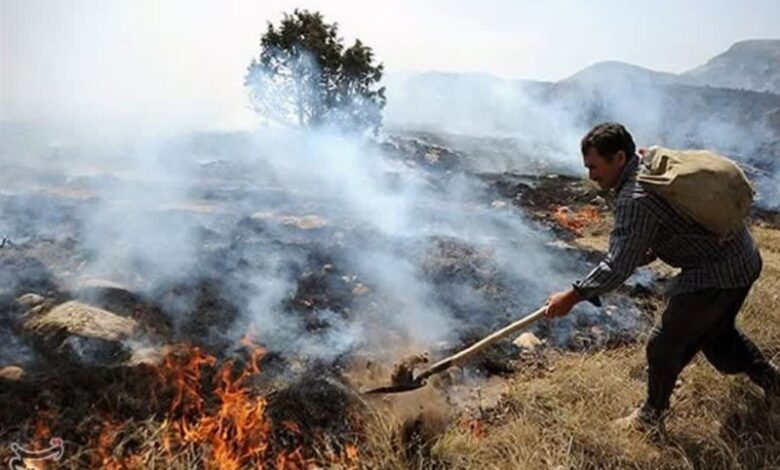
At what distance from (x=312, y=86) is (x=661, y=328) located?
1162 centimetres

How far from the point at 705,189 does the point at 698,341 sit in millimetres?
832

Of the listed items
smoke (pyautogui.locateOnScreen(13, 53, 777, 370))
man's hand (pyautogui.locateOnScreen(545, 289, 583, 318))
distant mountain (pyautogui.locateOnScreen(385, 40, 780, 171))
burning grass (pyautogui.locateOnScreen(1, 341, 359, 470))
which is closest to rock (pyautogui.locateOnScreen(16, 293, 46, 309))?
smoke (pyautogui.locateOnScreen(13, 53, 777, 370))

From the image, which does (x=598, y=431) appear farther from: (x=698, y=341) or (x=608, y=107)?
(x=608, y=107)

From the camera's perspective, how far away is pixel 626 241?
2.58m

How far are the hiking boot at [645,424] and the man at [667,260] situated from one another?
0.53ft

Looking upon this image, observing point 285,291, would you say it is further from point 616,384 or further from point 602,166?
point 602,166

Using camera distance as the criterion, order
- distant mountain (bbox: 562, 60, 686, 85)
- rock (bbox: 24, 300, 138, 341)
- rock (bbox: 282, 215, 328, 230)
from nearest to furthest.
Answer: rock (bbox: 24, 300, 138, 341)
rock (bbox: 282, 215, 328, 230)
distant mountain (bbox: 562, 60, 686, 85)

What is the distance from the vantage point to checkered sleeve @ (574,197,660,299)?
8.41 feet

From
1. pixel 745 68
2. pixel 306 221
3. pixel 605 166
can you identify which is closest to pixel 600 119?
pixel 306 221

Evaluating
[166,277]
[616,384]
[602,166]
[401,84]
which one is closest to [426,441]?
[616,384]

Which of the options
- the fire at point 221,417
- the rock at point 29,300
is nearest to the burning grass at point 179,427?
the fire at point 221,417

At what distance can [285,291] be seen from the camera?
15.5 feet

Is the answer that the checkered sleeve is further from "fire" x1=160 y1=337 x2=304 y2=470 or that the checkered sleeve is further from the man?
"fire" x1=160 y1=337 x2=304 y2=470

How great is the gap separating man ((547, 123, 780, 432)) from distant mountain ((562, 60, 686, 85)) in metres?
21.4
